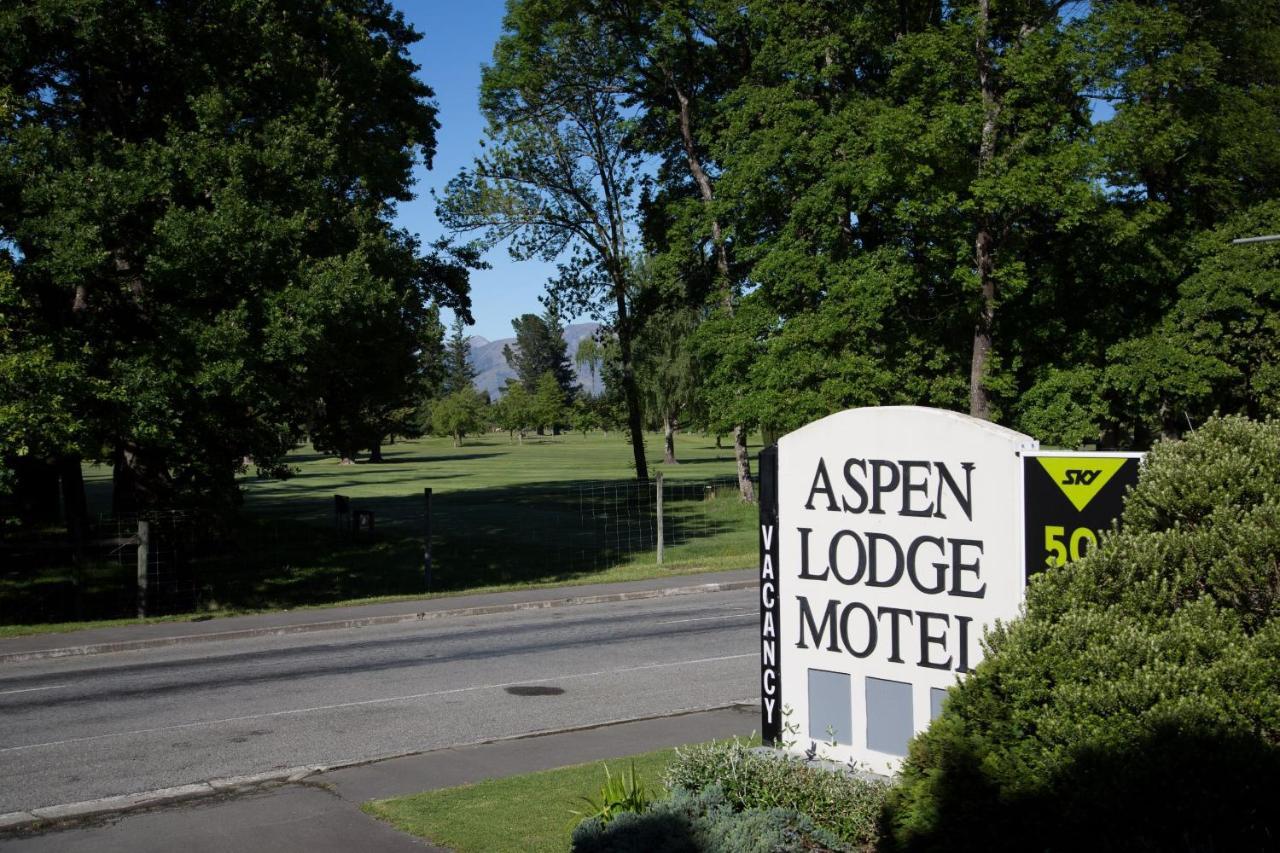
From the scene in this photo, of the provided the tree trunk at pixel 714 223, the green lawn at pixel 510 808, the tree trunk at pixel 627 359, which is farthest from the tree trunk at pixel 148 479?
the tree trunk at pixel 627 359

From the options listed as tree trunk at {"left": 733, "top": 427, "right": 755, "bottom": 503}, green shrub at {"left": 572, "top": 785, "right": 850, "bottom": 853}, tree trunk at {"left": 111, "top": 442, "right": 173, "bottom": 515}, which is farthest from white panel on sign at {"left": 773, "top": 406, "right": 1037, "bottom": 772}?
tree trunk at {"left": 733, "top": 427, "right": 755, "bottom": 503}

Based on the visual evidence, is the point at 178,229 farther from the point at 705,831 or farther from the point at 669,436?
the point at 669,436

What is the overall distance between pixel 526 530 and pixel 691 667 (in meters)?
23.1

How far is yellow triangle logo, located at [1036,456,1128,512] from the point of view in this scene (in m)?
5.93

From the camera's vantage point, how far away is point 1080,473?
19.9 ft

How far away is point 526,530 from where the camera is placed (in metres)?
37.4

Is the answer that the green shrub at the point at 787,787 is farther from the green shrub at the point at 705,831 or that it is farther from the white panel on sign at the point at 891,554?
the white panel on sign at the point at 891,554

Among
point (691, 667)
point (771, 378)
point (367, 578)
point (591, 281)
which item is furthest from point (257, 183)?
point (591, 281)

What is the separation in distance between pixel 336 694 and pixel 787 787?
820 cm

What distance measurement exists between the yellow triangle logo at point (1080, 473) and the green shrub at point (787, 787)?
6.50ft

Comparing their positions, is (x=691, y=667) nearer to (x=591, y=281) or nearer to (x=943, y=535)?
(x=943, y=535)

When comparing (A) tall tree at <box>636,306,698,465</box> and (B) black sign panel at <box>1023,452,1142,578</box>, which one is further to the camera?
(A) tall tree at <box>636,306,698,465</box>

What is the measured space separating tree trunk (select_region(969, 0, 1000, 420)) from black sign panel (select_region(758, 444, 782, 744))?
2234 cm

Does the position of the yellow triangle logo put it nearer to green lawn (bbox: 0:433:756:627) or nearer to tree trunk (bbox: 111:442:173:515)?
green lawn (bbox: 0:433:756:627)
